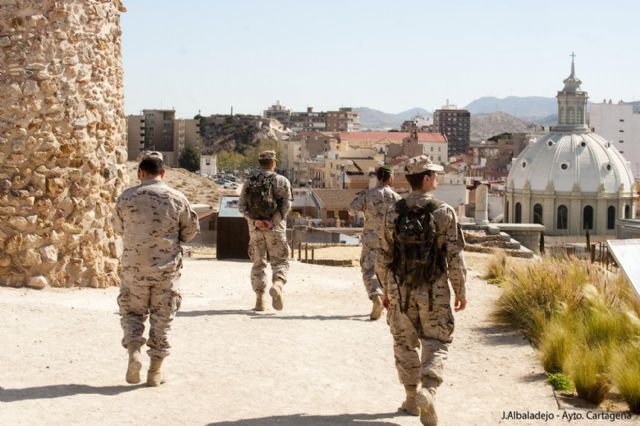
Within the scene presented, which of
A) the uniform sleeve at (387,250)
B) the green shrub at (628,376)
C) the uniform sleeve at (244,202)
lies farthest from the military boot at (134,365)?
the uniform sleeve at (244,202)

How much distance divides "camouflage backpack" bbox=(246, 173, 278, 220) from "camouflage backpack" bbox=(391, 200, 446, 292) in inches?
154

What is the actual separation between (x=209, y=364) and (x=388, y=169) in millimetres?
3412

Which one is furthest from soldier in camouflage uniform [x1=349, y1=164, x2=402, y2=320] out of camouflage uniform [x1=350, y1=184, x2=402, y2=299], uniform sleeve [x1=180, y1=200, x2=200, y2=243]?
uniform sleeve [x1=180, y1=200, x2=200, y2=243]

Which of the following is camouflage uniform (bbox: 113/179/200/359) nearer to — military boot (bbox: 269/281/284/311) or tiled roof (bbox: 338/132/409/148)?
military boot (bbox: 269/281/284/311)

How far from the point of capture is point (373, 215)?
1008cm

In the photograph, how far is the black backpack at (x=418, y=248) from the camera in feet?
19.7

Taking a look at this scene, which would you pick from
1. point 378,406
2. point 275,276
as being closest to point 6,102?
point 275,276

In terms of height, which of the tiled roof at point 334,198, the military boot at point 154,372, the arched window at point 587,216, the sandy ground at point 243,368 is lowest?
the arched window at point 587,216

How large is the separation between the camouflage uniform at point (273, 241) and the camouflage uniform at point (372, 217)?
2.54ft

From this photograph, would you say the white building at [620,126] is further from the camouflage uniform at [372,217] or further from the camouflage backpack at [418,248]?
the camouflage backpack at [418,248]

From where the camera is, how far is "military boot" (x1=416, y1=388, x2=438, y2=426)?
5684 mm

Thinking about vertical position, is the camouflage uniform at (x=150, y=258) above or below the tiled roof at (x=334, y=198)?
above

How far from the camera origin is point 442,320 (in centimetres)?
605

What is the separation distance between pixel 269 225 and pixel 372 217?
1121 mm
